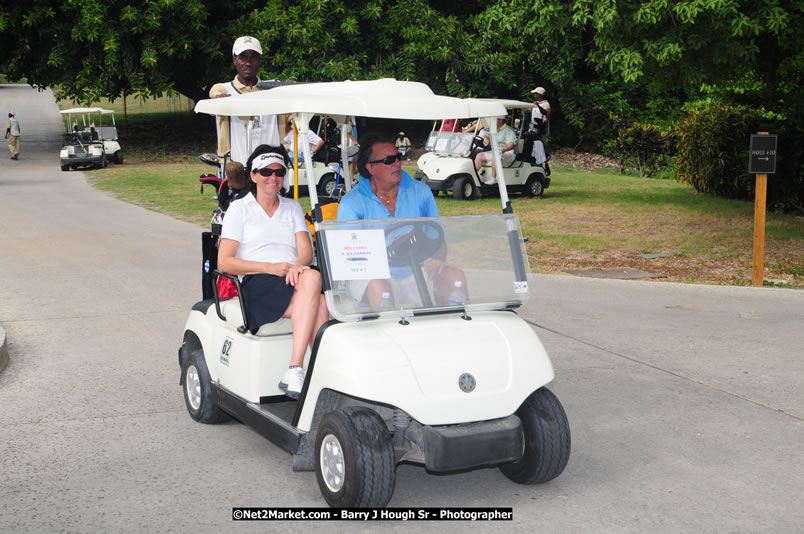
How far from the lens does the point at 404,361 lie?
13.9 feet

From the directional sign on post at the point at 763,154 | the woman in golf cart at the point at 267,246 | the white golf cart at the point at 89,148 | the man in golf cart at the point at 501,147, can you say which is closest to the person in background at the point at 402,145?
the woman in golf cart at the point at 267,246

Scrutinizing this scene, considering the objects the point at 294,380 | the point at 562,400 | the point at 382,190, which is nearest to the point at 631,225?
the point at 562,400

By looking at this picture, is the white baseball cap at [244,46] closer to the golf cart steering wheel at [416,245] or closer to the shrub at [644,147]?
the golf cart steering wheel at [416,245]

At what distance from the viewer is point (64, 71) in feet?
100

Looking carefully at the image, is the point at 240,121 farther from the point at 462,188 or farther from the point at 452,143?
the point at 452,143

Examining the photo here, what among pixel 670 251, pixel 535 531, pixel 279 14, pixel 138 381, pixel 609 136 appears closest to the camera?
pixel 535 531

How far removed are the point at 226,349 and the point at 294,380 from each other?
753mm

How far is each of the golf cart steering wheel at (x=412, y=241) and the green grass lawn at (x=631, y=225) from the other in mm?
6580

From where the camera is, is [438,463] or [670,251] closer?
[438,463]

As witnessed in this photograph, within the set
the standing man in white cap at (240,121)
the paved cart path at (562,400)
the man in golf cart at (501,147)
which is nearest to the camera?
the paved cart path at (562,400)

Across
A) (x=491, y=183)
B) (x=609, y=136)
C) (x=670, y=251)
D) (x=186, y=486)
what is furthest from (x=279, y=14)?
(x=186, y=486)

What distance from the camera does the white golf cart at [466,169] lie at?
1795cm

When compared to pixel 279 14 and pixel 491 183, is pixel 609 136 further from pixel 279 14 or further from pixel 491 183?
pixel 491 183

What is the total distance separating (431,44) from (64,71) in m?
11.5
